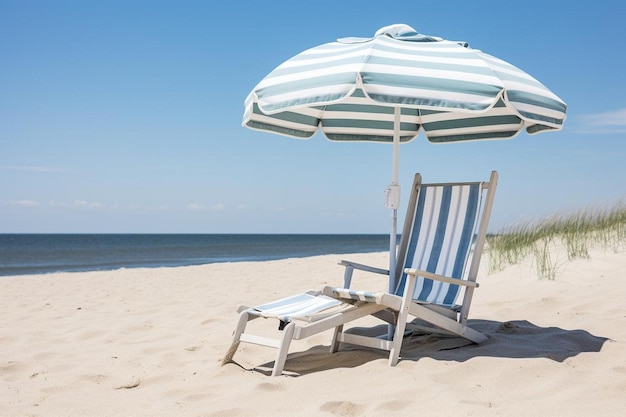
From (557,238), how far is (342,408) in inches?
249

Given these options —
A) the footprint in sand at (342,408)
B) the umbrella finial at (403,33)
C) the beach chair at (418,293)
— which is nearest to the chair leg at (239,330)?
the beach chair at (418,293)

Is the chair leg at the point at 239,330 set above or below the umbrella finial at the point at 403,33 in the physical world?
below

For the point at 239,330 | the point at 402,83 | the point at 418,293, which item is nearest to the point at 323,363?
the point at 239,330

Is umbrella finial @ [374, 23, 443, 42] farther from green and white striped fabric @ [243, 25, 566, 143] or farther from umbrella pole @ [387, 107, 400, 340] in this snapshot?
umbrella pole @ [387, 107, 400, 340]

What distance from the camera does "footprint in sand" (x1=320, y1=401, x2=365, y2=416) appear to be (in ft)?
8.76

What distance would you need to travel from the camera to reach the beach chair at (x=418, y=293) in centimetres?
343

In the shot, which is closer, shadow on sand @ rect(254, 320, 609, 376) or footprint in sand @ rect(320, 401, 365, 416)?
footprint in sand @ rect(320, 401, 365, 416)

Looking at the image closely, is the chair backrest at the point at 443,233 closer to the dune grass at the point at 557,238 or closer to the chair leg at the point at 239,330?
the chair leg at the point at 239,330

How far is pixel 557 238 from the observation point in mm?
8148

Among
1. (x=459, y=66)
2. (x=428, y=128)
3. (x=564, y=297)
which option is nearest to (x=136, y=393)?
(x=459, y=66)

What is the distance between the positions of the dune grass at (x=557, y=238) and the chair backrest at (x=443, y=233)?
2.38 meters

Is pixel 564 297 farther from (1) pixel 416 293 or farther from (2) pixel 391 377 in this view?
(2) pixel 391 377

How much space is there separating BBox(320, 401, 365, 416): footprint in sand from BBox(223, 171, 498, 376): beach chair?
620 millimetres

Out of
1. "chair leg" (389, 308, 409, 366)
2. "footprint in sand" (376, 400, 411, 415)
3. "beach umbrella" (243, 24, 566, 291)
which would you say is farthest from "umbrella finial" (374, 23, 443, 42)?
"footprint in sand" (376, 400, 411, 415)
